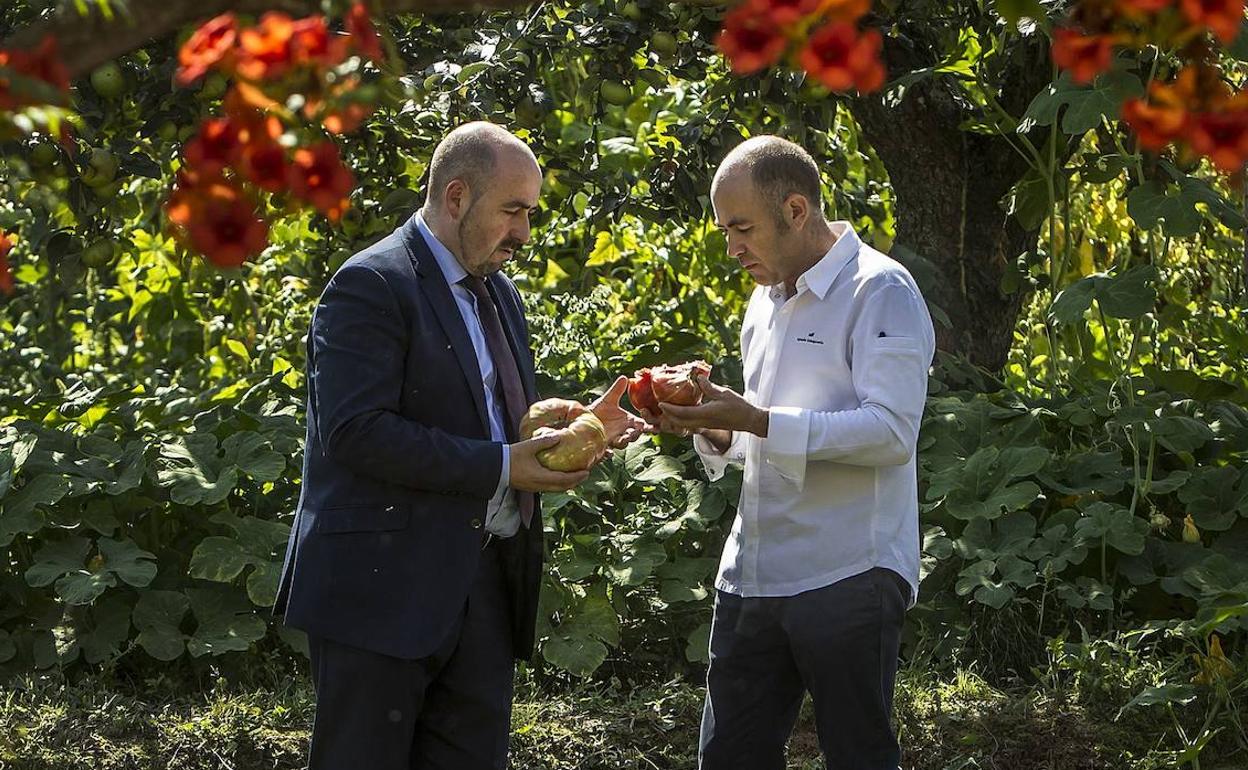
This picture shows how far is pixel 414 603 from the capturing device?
2871 millimetres

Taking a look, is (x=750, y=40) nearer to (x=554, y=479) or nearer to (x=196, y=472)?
(x=554, y=479)

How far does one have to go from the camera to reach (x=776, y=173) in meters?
2.97

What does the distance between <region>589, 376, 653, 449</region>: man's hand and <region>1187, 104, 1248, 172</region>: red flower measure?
1746 mm

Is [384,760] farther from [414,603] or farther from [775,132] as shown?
[775,132]

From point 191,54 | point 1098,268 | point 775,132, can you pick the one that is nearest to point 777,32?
point 191,54

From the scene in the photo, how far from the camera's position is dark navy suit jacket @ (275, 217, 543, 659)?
2.81 meters

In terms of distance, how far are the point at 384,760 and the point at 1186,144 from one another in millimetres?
1881

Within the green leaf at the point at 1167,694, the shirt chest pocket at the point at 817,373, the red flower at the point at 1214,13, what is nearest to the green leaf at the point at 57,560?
the shirt chest pocket at the point at 817,373

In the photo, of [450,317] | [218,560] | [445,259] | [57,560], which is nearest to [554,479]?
[450,317]

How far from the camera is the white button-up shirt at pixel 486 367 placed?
300 centimetres

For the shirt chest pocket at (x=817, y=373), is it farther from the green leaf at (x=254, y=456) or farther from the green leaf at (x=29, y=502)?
the green leaf at (x=29, y=502)

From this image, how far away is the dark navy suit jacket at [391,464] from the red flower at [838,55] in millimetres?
1469

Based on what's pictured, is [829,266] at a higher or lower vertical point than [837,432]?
higher

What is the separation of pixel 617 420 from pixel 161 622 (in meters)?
1.84
